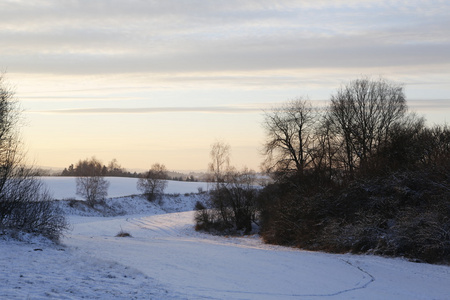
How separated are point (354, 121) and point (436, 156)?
19.8 metres

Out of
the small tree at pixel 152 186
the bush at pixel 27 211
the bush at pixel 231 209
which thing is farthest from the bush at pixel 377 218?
the small tree at pixel 152 186

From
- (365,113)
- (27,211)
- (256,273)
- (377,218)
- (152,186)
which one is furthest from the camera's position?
(152,186)

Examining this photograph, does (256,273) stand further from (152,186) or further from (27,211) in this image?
(152,186)

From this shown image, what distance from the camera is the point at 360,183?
3234 centimetres

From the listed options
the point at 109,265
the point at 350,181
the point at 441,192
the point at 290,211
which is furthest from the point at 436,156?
the point at 109,265

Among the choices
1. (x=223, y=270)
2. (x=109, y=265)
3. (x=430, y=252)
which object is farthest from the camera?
(x=430, y=252)

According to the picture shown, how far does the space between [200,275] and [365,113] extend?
122 ft

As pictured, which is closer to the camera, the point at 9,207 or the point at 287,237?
the point at 9,207

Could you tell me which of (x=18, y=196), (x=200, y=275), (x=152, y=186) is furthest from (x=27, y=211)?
(x=152, y=186)

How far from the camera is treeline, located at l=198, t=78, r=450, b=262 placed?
2530 cm

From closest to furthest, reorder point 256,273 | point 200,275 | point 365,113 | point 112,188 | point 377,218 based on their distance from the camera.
A: point 200,275 < point 256,273 < point 377,218 < point 365,113 < point 112,188

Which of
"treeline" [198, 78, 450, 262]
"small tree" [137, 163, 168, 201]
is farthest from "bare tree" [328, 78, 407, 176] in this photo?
"small tree" [137, 163, 168, 201]

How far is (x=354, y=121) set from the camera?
48.4m

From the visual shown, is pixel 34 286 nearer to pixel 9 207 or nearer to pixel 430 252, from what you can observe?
pixel 9 207
